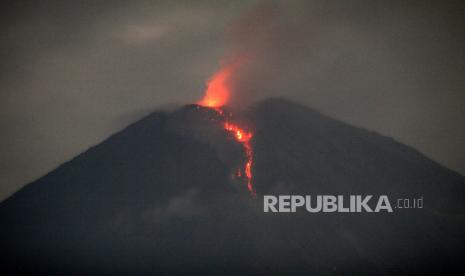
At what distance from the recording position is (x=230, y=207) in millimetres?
26406

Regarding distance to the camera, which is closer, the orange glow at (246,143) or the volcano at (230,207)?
the volcano at (230,207)

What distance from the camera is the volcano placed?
920 inches

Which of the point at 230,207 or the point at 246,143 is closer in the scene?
the point at 230,207

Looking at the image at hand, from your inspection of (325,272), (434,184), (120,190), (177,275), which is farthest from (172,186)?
(434,184)

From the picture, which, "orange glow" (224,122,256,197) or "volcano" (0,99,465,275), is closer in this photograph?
"volcano" (0,99,465,275)

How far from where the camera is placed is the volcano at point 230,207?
76.6 ft

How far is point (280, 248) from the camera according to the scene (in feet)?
87.7

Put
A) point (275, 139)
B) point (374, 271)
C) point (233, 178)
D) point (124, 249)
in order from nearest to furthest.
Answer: point (374, 271)
point (124, 249)
point (233, 178)
point (275, 139)

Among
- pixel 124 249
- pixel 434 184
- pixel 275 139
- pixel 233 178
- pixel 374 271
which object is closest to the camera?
pixel 434 184

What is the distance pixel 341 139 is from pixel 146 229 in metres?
11.0

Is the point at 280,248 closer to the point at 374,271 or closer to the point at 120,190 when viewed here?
the point at 374,271

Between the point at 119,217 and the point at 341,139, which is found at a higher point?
the point at 341,139

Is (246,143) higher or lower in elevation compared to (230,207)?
higher

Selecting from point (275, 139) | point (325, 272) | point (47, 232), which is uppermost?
point (275, 139)
